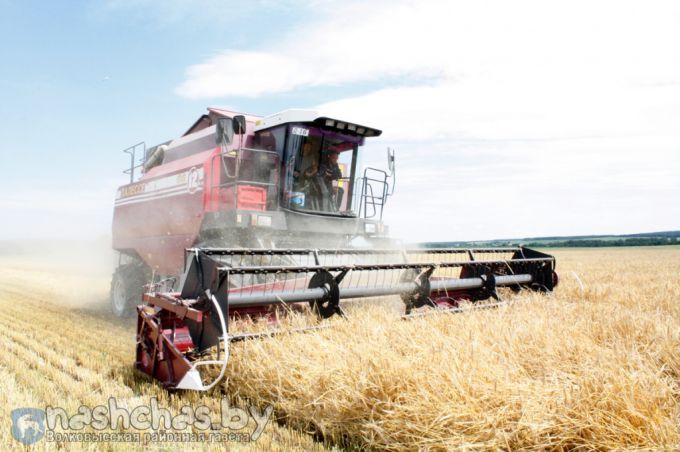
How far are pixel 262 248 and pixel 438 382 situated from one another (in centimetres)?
286

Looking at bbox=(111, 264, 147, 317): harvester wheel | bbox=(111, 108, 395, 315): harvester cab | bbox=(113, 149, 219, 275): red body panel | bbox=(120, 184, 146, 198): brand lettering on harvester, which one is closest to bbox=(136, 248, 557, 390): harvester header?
bbox=(111, 108, 395, 315): harvester cab

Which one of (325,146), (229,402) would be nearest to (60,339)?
(229,402)

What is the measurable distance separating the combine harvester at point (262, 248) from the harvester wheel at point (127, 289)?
0.02 metres

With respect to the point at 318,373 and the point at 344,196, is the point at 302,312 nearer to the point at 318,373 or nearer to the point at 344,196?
the point at 318,373

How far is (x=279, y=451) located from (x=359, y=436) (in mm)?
360

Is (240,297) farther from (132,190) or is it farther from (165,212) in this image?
(132,190)

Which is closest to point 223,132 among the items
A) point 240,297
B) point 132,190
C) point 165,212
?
point 165,212

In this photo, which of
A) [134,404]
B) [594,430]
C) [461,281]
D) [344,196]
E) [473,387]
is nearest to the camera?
[594,430]

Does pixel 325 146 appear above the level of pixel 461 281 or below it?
above

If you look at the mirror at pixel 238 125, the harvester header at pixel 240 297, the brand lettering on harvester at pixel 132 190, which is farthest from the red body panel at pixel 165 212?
the harvester header at pixel 240 297

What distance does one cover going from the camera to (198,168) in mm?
6129

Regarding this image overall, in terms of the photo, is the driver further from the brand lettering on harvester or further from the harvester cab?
the brand lettering on harvester

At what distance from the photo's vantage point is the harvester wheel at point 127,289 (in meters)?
7.50

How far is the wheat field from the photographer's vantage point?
1.97 metres
